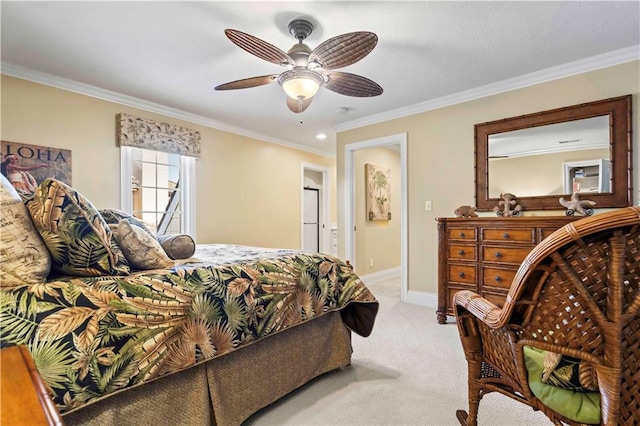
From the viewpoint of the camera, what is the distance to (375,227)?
17.3 feet

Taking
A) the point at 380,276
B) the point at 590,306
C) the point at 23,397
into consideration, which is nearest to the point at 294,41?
the point at 590,306

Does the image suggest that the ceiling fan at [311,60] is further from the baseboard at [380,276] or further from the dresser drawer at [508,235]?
the baseboard at [380,276]

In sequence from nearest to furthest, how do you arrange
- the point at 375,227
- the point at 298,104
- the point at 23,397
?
the point at 23,397
the point at 298,104
the point at 375,227

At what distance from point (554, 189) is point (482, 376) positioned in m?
2.33

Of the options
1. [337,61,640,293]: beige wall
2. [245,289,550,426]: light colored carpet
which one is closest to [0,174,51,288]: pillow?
[245,289,550,426]: light colored carpet

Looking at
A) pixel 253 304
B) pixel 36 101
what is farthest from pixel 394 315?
pixel 36 101

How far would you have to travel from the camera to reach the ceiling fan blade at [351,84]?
86.7 inches

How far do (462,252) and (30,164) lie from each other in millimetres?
3982

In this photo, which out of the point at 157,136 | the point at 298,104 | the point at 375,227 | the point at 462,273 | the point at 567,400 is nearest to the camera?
the point at 567,400

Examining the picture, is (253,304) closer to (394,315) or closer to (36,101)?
(394,315)

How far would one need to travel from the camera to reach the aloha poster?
260 centimetres

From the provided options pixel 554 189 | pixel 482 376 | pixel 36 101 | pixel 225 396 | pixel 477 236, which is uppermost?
pixel 36 101

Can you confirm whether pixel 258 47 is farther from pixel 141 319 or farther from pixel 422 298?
pixel 422 298

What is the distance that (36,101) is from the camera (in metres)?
2.79
